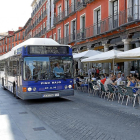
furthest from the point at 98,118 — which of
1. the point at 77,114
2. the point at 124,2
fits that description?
the point at 124,2

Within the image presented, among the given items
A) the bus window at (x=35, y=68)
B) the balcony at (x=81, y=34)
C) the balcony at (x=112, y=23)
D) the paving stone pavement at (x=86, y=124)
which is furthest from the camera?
the balcony at (x=81, y=34)

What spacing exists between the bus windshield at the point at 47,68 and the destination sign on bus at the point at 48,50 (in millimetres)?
275

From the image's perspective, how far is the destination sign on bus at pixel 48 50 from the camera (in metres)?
9.95

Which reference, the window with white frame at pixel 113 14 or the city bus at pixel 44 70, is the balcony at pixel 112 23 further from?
the city bus at pixel 44 70

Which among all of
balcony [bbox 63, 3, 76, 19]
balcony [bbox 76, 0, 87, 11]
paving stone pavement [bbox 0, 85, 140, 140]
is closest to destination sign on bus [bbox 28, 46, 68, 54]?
paving stone pavement [bbox 0, 85, 140, 140]

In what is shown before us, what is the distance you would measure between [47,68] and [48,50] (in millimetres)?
829

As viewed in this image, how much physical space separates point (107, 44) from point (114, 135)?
15.0 m

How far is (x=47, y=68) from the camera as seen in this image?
1001 centimetres

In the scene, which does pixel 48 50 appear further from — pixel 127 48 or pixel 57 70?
pixel 127 48

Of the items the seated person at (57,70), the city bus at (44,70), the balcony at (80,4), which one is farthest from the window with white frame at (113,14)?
the seated person at (57,70)

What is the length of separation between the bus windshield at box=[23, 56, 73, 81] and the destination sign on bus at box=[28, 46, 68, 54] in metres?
0.28

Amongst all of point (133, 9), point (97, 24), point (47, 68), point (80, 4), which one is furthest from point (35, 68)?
point (80, 4)

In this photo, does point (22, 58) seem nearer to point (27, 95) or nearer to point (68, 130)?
point (27, 95)

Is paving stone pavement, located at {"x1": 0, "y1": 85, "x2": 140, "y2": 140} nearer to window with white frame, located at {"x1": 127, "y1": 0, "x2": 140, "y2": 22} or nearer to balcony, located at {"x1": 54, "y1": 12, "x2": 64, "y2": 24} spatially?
window with white frame, located at {"x1": 127, "y1": 0, "x2": 140, "y2": 22}
